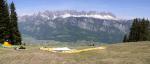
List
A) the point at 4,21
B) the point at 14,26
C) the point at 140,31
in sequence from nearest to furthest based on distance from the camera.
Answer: the point at 4,21 → the point at 14,26 → the point at 140,31

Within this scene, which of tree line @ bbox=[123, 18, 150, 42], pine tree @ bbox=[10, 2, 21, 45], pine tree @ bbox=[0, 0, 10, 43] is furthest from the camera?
tree line @ bbox=[123, 18, 150, 42]

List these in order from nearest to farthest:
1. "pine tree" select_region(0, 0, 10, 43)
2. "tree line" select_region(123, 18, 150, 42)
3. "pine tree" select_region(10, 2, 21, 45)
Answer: "pine tree" select_region(0, 0, 10, 43)
"pine tree" select_region(10, 2, 21, 45)
"tree line" select_region(123, 18, 150, 42)

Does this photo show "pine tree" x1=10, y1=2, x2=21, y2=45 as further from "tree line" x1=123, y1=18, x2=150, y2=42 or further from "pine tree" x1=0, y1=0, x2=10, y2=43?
"tree line" x1=123, y1=18, x2=150, y2=42

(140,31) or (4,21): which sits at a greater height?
(4,21)

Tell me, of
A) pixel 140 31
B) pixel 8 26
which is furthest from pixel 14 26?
pixel 140 31

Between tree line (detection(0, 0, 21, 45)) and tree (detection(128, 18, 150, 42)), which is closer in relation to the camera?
tree line (detection(0, 0, 21, 45))

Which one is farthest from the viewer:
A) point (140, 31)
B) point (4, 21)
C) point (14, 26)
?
point (140, 31)

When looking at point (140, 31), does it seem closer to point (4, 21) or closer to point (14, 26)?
point (14, 26)

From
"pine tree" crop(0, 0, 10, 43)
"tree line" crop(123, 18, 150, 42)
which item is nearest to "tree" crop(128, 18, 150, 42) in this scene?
"tree line" crop(123, 18, 150, 42)
